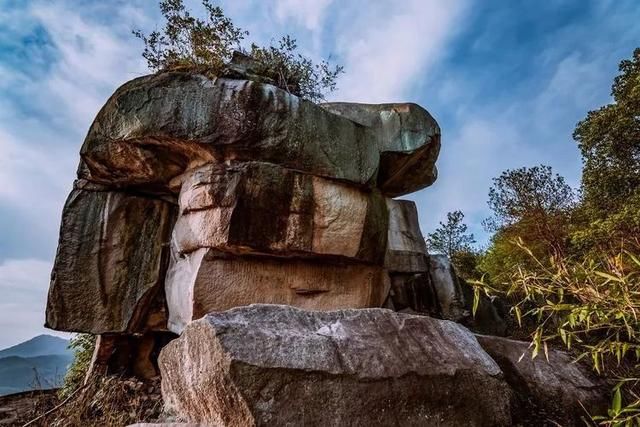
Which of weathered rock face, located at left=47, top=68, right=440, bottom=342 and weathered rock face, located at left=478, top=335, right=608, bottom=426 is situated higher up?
weathered rock face, located at left=47, top=68, right=440, bottom=342

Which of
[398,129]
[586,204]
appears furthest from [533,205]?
[398,129]

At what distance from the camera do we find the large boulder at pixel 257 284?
568 cm

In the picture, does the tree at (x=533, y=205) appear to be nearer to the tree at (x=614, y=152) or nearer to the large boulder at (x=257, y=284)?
the tree at (x=614, y=152)

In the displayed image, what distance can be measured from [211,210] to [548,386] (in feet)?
14.5

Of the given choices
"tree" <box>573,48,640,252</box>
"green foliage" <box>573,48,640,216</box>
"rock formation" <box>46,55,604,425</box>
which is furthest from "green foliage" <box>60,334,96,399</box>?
"green foliage" <box>573,48,640,216</box>

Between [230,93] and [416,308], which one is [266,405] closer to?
[230,93]

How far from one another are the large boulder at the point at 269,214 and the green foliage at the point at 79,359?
3.31 metres

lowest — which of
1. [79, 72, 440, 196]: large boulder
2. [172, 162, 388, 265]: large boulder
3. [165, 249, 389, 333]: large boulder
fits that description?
[165, 249, 389, 333]: large boulder

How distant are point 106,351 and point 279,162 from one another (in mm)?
4016

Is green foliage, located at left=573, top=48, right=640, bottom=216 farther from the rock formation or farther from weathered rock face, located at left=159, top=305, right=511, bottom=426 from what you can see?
weathered rock face, located at left=159, top=305, right=511, bottom=426

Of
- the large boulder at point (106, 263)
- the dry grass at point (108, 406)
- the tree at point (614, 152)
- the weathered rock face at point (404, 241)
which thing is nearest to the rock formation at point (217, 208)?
the large boulder at point (106, 263)

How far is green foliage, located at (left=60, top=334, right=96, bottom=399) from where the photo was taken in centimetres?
721

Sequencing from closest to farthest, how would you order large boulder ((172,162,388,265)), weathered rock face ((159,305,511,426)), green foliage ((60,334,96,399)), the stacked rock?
weathered rock face ((159,305,511,426)) → large boulder ((172,162,388,265)) → the stacked rock → green foliage ((60,334,96,399))

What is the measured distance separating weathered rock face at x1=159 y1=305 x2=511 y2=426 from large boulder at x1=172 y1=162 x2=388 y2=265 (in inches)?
125
